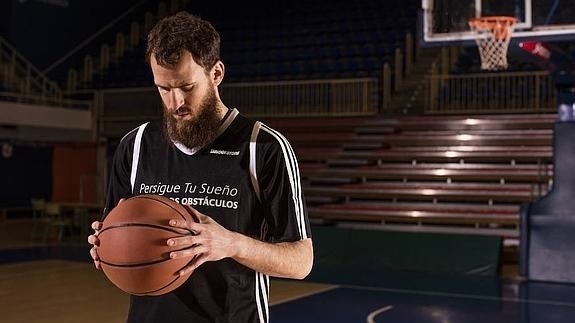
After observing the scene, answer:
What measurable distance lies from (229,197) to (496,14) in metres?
6.35

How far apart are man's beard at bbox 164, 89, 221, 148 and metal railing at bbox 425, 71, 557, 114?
38.3ft

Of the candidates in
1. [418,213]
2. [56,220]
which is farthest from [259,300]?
[56,220]

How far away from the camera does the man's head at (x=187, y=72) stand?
64.6 inches

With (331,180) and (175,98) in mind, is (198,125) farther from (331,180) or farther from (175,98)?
(331,180)

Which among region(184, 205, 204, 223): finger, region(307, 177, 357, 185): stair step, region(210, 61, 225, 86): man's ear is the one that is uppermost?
region(210, 61, 225, 86): man's ear

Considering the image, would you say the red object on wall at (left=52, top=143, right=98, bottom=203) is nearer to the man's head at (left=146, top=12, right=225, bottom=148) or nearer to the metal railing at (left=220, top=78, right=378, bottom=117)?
the metal railing at (left=220, top=78, right=378, bottom=117)

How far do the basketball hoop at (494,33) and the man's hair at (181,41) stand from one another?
19.7 ft

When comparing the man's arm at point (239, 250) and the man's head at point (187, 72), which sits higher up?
the man's head at point (187, 72)

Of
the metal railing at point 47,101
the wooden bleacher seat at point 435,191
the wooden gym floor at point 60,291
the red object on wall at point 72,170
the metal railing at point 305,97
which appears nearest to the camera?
the wooden gym floor at point 60,291

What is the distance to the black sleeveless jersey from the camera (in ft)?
5.65

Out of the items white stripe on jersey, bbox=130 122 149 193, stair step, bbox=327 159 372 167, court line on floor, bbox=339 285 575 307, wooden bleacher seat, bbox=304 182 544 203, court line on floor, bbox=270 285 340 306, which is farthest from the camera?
stair step, bbox=327 159 372 167

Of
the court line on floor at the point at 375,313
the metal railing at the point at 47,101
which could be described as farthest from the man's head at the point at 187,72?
the metal railing at the point at 47,101

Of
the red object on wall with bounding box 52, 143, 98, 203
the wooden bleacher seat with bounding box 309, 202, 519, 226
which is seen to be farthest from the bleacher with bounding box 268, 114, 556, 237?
the red object on wall with bounding box 52, 143, 98, 203

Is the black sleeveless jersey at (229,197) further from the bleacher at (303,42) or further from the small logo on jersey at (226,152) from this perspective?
the bleacher at (303,42)
